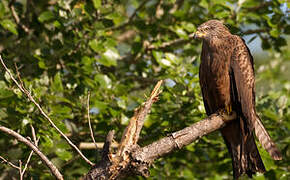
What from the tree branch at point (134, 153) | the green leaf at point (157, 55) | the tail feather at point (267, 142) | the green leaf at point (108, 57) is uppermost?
the tree branch at point (134, 153)

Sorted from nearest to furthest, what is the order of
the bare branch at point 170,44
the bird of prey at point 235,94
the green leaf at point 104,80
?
the bird of prey at point 235,94 → the green leaf at point 104,80 → the bare branch at point 170,44

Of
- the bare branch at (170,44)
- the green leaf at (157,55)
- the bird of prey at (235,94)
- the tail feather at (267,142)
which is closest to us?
the tail feather at (267,142)

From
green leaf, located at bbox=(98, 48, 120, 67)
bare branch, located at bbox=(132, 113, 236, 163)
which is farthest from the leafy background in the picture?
bare branch, located at bbox=(132, 113, 236, 163)

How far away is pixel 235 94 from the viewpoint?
4328 mm

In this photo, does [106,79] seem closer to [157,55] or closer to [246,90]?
[157,55]

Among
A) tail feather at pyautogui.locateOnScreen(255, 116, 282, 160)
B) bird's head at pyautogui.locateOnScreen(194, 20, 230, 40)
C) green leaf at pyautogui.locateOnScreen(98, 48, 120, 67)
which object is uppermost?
bird's head at pyautogui.locateOnScreen(194, 20, 230, 40)

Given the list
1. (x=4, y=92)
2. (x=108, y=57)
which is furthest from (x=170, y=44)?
(x=4, y=92)

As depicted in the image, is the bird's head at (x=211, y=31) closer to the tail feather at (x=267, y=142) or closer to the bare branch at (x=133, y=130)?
the tail feather at (x=267, y=142)

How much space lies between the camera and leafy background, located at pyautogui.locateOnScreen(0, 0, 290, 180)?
14.7 ft

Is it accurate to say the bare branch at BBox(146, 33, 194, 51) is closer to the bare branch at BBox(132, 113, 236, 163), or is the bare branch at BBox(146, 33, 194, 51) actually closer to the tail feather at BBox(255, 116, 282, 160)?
the tail feather at BBox(255, 116, 282, 160)

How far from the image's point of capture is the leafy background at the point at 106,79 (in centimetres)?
448

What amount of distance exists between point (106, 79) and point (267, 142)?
1.97 metres

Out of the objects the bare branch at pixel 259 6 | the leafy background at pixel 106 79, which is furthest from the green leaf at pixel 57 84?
the bare branch at pixel 259 6

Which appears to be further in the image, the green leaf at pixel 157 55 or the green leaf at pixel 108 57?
the green leaf at pixel 157 55
